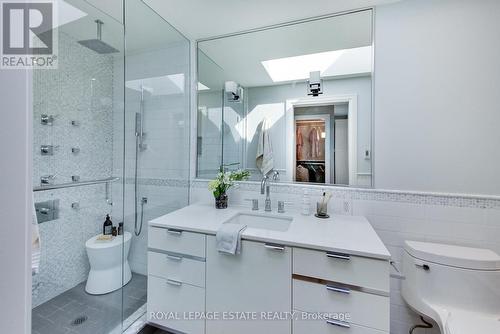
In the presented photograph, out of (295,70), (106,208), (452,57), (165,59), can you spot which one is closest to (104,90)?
(165,59)

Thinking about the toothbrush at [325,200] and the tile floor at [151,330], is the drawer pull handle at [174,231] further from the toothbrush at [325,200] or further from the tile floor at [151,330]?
the toothbrush at [325,200]

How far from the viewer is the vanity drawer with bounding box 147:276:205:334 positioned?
141 cm

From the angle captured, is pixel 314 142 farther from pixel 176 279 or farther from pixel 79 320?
pixel 79 320

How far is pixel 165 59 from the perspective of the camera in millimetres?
2143

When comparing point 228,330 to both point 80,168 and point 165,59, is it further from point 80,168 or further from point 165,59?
point 165,59

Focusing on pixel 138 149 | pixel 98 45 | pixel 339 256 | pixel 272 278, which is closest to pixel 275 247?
pixel 272 278

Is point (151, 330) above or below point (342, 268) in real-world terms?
below

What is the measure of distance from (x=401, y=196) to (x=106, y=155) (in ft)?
8.22

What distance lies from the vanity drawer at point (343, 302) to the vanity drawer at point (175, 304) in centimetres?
61

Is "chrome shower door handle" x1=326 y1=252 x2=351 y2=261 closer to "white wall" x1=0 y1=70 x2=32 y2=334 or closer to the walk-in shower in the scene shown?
"white wall" x1=0 y1=70 x2=32 y2=334

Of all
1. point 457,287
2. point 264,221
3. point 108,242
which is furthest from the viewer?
point 108,242

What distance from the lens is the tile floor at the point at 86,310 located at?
1.60m

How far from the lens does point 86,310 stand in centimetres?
175

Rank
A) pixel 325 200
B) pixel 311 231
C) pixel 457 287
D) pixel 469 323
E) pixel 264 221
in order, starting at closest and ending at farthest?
pixel 469 323 → pixel 457 287 → pixel 311 231 → pixel 325 200 → pixel 264 221
